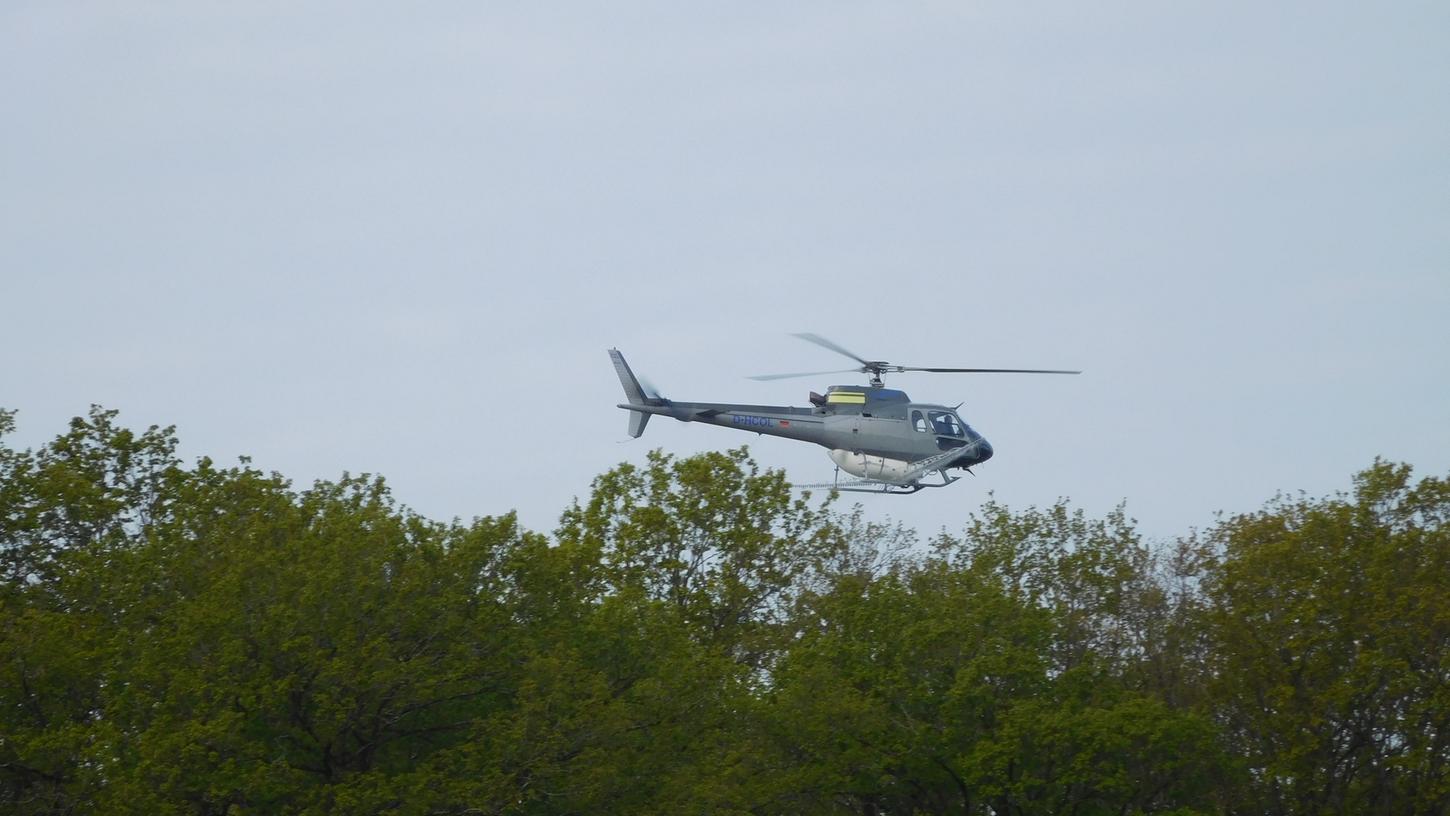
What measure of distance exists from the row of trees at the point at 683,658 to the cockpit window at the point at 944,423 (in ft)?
16.9

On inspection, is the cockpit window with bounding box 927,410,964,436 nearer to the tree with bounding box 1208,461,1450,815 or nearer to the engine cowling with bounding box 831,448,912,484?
the engine cowling with bounding box 831,448,912,484

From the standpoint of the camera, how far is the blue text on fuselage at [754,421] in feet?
196

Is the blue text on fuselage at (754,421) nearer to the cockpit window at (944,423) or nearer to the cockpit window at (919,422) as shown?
the cockpit window at (919,422)

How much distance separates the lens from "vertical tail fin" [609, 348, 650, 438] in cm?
6297

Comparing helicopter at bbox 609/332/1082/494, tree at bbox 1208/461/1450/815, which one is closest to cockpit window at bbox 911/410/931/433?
helicopter at bbox 609/332/1082/494

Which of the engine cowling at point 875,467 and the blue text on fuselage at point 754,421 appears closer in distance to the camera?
the engine cowling at point 875,467

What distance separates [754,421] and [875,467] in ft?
15.6

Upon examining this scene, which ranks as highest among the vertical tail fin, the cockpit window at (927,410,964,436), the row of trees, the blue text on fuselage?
the vertical tail fin

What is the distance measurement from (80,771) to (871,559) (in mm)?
40452

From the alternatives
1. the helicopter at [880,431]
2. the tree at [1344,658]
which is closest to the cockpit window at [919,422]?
the helicopter at [880,431]

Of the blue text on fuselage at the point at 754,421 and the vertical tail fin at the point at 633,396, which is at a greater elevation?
the vertical tail fin at the point at 633,396

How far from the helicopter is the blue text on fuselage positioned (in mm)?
30

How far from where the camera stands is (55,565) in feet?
175

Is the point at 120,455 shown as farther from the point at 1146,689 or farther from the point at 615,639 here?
the point at 1146,689
